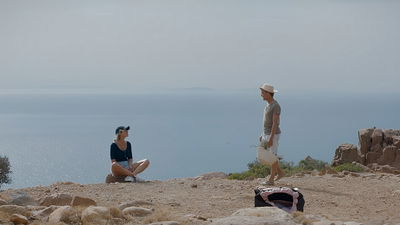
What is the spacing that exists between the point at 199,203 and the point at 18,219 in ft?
11.4

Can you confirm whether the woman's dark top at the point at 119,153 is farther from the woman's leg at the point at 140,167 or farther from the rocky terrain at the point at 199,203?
the rocky terrain at the point at 199,203

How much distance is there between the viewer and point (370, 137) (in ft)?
78.4

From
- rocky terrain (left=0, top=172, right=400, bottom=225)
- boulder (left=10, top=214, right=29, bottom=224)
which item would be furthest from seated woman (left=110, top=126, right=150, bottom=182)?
boulder (left=10, top=214, right=29, bottom=224)

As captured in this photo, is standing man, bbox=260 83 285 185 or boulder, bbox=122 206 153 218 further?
standing man, bbox=260 83 285 185

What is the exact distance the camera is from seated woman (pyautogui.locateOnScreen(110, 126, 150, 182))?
14.7 m

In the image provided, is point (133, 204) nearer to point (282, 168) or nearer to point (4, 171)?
point (282, 168)

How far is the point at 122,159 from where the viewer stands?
14836mm

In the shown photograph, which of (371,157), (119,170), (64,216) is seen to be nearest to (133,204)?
(64,216)

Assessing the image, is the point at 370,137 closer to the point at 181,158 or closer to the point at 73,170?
the point at 73,170

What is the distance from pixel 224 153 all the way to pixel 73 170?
53765mm

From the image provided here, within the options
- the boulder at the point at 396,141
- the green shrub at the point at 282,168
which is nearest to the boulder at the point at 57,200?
the green shrub at the point at 282,168

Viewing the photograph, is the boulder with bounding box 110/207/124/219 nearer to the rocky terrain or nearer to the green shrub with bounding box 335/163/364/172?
the rocky terrain

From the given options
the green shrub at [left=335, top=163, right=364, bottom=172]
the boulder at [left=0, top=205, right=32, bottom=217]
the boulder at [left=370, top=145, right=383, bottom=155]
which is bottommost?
the green shrub at [left=335, top=163, right=364, bottom=172]

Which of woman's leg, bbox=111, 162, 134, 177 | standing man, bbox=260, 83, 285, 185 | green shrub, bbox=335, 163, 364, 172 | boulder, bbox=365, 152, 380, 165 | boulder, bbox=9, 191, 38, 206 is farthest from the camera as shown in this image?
boulder, bbox=365, 152, 380, 165
